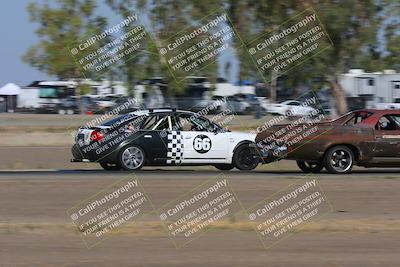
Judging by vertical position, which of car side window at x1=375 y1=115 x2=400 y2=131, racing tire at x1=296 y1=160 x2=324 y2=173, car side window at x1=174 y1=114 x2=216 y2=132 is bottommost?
racing tire at x1=296 y1=160 x2=324 y2=173

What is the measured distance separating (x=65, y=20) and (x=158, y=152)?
72.6 ft

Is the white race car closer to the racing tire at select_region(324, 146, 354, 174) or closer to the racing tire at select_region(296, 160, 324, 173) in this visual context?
the racing tire at select_region(296, 160, 324, 173)

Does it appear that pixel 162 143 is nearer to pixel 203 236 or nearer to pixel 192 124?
pixel 192 124

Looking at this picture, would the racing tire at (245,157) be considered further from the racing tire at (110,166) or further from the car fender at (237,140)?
the racing tire at (110,166)

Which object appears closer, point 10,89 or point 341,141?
point 341,141

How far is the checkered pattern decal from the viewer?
1839 cm

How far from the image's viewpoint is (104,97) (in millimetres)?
46406

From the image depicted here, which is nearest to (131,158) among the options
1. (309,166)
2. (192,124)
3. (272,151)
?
(192,124)

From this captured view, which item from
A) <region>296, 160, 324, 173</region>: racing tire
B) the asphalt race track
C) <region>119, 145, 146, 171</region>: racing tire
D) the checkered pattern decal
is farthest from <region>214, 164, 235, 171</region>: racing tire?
the asphalt race track

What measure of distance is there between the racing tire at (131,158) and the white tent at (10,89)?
43.8 meters

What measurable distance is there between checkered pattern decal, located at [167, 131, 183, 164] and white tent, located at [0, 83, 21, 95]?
43.8m

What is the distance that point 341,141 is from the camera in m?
17.7

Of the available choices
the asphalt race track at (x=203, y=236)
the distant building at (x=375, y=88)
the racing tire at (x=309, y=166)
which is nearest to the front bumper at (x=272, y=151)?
the racing tire at (x=309, y=166)

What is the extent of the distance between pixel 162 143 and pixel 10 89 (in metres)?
45.4
